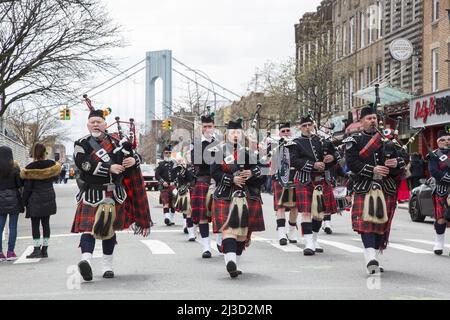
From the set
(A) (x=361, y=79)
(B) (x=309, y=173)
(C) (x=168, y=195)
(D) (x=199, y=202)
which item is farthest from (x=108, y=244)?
(A) (x=361, y=79)

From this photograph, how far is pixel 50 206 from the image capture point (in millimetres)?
13508

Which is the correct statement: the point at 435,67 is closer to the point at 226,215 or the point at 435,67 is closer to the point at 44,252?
the point at 44,252

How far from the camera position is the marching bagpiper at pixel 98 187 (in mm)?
10031

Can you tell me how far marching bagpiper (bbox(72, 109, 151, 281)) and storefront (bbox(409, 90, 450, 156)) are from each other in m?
25.1

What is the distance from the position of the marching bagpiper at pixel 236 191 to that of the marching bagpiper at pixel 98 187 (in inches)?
45.2

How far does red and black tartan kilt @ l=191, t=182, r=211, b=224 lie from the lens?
1355cm

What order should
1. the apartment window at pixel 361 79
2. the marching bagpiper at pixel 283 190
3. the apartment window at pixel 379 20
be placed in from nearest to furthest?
the marching bagpiper at pixel 283 190
the apartment window at pixel 379 20
the apartment window at pixel 361 79

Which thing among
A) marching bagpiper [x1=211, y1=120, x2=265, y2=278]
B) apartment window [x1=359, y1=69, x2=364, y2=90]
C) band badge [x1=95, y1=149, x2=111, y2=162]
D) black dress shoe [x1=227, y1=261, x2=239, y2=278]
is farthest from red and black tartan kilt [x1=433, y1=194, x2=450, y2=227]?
apartment window [x1=359, y1=69, x2=364, y2=90]

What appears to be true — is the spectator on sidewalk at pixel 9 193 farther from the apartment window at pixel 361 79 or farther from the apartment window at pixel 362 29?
the apartment window at pixel 362 29

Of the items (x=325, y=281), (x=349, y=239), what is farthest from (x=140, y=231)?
(x=349, y=239)

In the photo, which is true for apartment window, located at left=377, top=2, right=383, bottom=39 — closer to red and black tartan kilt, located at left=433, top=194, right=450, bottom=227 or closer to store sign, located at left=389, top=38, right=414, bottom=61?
store sign, located at left=389, top=38, right=414, bottom=61

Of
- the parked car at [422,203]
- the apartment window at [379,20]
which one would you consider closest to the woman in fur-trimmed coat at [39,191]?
the parked car at [422,203]
